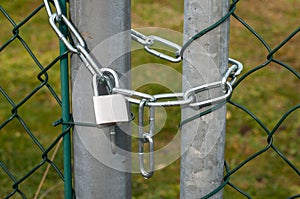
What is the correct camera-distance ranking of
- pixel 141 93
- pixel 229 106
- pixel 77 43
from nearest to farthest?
pixel 141 93 → pixel 77 43 → pixel 229 106

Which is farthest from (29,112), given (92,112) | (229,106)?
(92,112)

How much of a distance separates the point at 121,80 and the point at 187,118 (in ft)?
0.49

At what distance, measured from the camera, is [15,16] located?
461 centimetres

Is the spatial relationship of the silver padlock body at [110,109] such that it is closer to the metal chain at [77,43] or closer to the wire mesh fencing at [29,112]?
the metal chain at [77,43]

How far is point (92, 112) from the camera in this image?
3.55 feet

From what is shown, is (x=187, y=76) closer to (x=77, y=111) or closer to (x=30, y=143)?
(x=77, y=111)

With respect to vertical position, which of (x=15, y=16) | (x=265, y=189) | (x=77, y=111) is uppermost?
(x=77, y=111)

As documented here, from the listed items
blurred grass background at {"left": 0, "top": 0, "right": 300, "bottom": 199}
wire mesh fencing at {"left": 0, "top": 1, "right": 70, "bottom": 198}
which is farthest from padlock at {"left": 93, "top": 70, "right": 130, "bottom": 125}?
wire mesh fencing at {"left": 0, "top": 1, "right": 70, "bottom": 198}

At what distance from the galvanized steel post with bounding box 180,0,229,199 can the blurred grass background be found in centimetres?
88

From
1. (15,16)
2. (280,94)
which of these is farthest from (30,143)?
(15,16)

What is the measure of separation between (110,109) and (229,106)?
7.73ft

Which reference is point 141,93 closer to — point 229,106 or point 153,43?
point 153,43

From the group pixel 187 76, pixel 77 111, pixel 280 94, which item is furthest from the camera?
pixel 280 94

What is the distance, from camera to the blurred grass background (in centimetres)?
269
